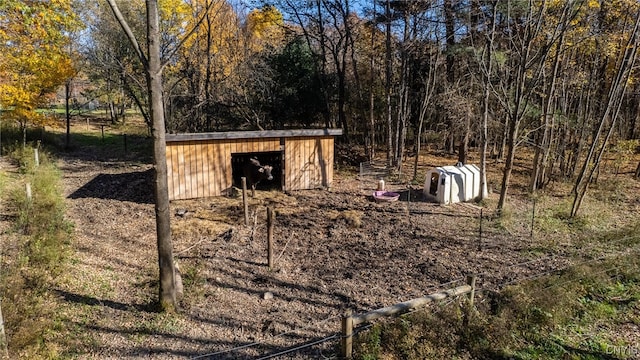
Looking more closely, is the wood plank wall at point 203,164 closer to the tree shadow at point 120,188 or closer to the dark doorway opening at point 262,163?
the tree shadow at point 120,188

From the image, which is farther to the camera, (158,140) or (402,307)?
(158,140)

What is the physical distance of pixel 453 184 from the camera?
1240cm

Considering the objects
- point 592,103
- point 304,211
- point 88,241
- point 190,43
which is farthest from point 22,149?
point 592,103

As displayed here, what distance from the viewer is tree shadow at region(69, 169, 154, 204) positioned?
41.5ft

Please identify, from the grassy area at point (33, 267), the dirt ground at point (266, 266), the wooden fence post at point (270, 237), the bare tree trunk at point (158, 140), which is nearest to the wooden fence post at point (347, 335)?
the dirt ground at point (266, 266)

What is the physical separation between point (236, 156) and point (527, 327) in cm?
1190

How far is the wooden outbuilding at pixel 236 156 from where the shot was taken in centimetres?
1257

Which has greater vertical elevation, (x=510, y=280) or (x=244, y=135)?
(x=244, y=135)

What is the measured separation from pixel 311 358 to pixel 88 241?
6.25m

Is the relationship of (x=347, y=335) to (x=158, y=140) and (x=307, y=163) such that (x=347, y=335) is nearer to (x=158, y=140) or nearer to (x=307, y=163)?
(x=158, y=140)

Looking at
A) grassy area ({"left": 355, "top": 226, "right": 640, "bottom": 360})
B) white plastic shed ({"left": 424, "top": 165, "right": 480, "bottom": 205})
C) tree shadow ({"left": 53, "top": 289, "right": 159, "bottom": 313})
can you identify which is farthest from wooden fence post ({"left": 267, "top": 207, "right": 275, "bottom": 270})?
white plastic shed ({"left": 424, "top": 165, "right": 480, "bottom": 205})

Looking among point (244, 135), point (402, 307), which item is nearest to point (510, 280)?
point (402, 307)

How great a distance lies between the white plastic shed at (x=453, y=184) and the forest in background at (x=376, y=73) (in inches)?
69.0

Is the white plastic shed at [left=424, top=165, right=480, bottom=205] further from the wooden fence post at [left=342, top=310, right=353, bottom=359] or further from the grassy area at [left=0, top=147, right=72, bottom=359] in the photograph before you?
the grassy area at [left=0, top=147, right=72, bottom=359]
